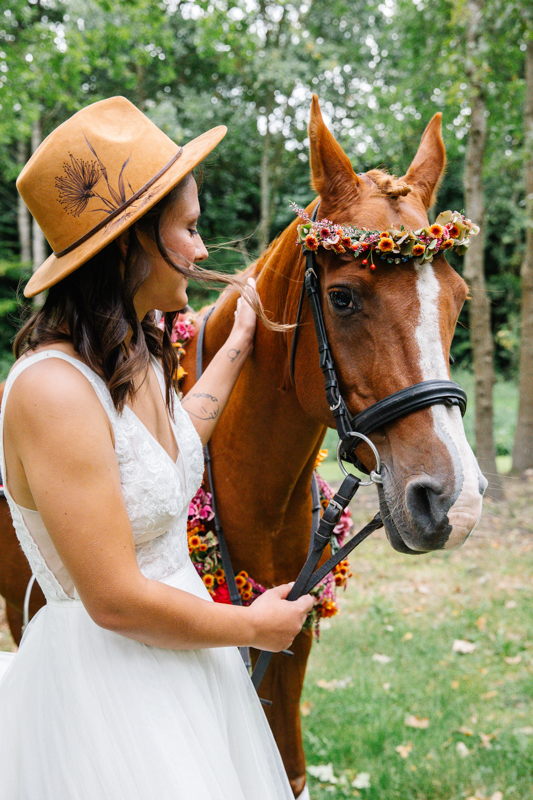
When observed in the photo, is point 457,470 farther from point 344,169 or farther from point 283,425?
point 344,169

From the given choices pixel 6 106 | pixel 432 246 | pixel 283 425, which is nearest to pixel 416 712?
pixel 283 425

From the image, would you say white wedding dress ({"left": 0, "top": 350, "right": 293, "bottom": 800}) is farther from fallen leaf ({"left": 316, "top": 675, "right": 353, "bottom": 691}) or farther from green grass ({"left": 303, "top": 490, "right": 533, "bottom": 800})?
fallen leaf ({"left": 316, "top": 675, "right": 353, "bottom": 691})

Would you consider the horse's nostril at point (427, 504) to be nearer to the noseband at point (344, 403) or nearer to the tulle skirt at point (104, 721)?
the noseband at point (344, 403)

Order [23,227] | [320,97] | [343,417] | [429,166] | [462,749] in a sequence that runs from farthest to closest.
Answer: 1. [23,227]
2. [320,97]
3. [462,749]
4. [429,166]
5. [343,417]

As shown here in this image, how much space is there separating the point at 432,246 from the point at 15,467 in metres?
1.23

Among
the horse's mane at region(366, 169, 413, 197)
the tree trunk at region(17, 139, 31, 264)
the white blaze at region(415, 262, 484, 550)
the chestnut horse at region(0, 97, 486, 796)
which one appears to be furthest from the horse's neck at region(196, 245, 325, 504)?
the tree trunk at region(17, 139, 31, 264)

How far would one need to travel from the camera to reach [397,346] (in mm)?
1618

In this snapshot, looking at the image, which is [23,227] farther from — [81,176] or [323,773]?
[81,176]

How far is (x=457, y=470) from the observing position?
1.45 m

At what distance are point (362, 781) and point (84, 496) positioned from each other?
2.94 m

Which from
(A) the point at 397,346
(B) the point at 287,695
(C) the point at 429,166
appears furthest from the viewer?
(B) the point at 287,695

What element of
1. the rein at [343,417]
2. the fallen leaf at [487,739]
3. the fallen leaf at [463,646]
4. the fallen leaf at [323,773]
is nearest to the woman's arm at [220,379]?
the rein at [343,417]

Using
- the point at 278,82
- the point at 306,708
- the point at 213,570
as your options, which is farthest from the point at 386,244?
the point at 278,82

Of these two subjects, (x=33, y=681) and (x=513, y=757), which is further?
(x=513, y=757)
